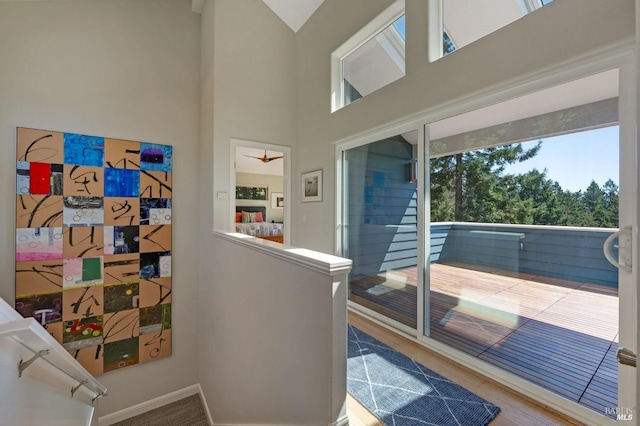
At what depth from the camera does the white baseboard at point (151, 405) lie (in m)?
3.12

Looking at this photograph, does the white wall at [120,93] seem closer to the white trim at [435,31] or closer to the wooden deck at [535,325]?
the white trim at [435,31]

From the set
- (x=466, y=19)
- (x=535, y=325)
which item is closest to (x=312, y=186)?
(x=466, y=19)

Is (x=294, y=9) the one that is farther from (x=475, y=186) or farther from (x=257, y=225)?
(x=257, y=225)

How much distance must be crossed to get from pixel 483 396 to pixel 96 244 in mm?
4007

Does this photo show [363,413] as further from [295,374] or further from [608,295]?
[608,295]

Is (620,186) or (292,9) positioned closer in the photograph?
(620,186)

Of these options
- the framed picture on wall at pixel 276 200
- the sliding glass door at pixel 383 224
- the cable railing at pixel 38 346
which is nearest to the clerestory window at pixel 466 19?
the sliding glass door at pixel 383 224

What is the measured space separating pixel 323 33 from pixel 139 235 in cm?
348

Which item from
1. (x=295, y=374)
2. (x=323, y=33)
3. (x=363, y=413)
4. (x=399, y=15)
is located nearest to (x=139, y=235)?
(x=295, y=374)

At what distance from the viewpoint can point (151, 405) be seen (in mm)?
3354

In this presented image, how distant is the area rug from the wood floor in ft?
0.16

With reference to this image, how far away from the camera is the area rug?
1440 mm

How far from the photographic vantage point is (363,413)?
148 centimetres

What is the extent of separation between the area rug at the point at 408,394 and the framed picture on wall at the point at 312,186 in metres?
1.93
